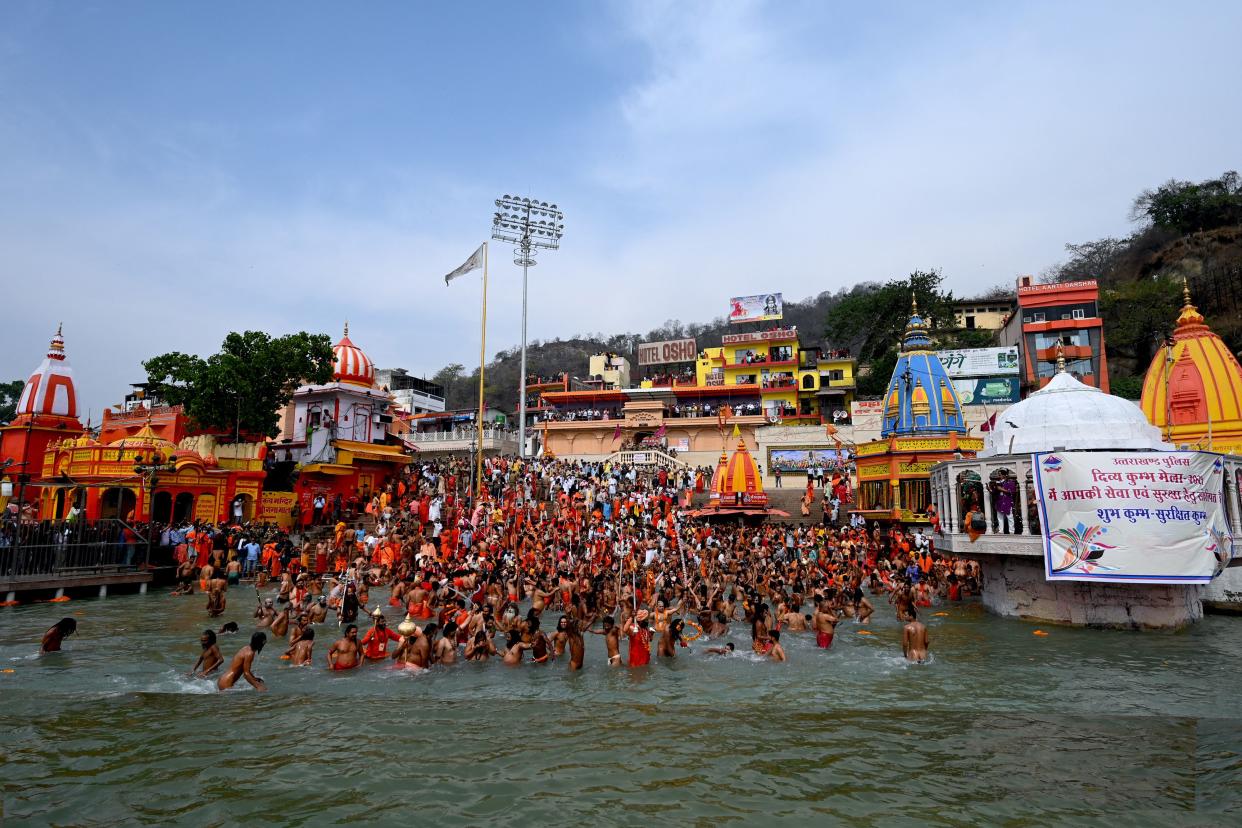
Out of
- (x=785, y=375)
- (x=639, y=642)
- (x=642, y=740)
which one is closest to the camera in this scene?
(x=642, y=740)

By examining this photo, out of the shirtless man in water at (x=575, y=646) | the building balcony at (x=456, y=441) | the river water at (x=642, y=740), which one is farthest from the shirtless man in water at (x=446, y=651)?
the building balcony at (x=456, y=441)

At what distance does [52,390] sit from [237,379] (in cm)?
885

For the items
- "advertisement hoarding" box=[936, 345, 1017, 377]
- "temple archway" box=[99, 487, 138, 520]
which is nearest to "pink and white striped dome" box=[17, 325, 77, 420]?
"temple archway" box=[99, 487, 138, 520]

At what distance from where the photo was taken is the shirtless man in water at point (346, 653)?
Result: 1144cm

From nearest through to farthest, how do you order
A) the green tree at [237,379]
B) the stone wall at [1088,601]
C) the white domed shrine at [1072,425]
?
the stone wall at [1088,601]
the white domed shrine at [1072,425]
the green tree at [237,379]

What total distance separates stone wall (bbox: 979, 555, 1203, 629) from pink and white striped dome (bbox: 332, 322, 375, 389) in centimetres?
3141

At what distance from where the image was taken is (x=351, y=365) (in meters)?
37.6

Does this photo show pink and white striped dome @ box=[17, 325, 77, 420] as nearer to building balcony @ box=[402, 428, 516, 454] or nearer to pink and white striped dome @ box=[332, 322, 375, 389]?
pink and white striped dome @ box=[332, 322, 375, 389]

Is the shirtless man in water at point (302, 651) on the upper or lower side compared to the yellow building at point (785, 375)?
lower

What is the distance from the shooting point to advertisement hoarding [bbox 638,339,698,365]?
59.8 metres

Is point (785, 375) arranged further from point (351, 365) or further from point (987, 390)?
point (351, 365)

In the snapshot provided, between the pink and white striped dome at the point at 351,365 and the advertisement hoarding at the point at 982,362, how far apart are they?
3416cm

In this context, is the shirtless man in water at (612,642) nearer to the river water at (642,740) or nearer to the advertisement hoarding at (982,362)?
the river water at (642,740)

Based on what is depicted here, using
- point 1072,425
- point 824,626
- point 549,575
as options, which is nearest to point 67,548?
point 549,575
